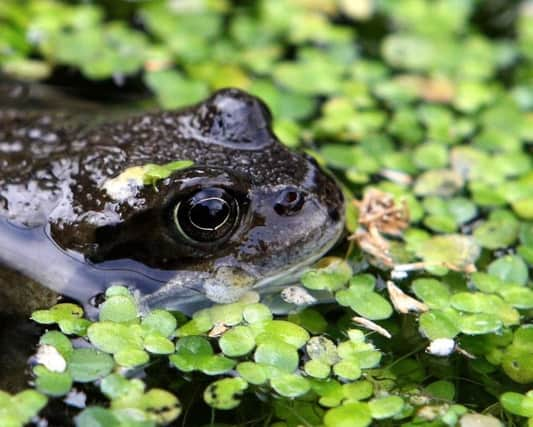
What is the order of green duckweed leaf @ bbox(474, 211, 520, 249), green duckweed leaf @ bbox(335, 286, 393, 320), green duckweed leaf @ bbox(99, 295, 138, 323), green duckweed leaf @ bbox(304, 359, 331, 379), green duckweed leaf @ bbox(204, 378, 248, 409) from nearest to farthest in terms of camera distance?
1. green duckweed leaf @ bbox(204, 378, 248, 409)
2. green duckweed leaf @ bbox(304, 359, 331, 379)
3. green duckweed leaf @ bbox(99, 295, 138, 323)
4. green duckweed leaf @ bbox(335, 286, 393, 320)
5. green duckweed leaf @ bbox(474, 211, 520, 249)

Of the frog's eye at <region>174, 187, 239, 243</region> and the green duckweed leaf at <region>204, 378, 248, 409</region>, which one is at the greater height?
the frog's eye at <region>174, 187, 239, 243</region>

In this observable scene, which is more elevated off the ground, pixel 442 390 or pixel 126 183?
pixel 126 183

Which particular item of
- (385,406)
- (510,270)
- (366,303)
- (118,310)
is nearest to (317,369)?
(385,406)

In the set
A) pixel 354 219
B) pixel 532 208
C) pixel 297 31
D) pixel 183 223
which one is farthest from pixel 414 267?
pixel 297 31

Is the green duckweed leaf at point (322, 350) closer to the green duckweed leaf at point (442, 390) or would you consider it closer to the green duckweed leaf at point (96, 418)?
→ the green duckweed leaf at point (442, 390)

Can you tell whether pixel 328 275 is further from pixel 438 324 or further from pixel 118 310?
pixel 118 310

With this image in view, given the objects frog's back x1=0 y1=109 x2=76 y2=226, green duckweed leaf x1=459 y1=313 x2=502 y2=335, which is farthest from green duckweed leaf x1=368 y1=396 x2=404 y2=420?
frog's back x1=0 y1=109 x2=76 y2=226

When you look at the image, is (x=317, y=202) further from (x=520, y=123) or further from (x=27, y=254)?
(x=520, y=123)

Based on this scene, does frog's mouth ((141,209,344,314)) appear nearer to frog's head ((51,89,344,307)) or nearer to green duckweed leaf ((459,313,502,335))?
frog's head ((51,89,344,307))

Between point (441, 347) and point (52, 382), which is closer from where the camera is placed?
point (52, 382)
